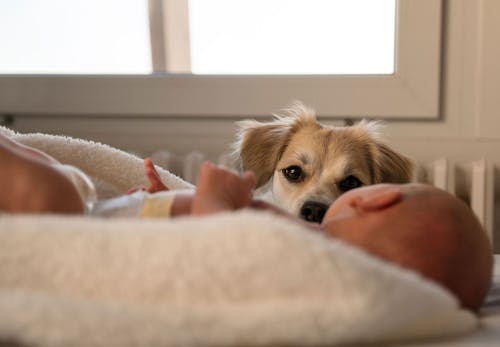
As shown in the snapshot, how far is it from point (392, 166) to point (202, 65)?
734 millimetres

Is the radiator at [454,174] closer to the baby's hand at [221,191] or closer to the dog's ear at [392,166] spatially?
the dog's ear at [392,166]

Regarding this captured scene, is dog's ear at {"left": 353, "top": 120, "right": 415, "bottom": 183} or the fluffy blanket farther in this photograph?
dog's ear at {"left": 353, "top": 120, "right": 415, "bottom": 183}

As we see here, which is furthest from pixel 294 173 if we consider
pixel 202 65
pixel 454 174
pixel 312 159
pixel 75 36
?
pixel 75 36

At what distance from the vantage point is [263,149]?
1.53 meters

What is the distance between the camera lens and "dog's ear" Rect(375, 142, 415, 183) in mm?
1474

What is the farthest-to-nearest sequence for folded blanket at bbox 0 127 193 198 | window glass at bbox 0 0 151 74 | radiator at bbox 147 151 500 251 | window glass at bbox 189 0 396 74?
1. window glass at bbox 0 0 151 74
2. window glass at bbox 189 0 396 74
3. radiator at bbox 147 151 500 251
4. folded blanket at bbox 0 127 193 198

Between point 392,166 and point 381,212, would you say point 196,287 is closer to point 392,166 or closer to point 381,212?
point 381,212

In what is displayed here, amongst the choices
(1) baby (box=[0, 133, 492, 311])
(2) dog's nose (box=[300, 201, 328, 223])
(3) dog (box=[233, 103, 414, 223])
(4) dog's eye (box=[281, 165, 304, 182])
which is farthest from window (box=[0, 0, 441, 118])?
(1) baby (box=[0, 133, 492, 311])

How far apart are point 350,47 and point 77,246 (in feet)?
4.82

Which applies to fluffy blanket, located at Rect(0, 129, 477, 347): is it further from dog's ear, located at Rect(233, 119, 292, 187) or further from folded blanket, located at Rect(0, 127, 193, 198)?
dog's ear, located at Rect(233, 119, 292, 187)

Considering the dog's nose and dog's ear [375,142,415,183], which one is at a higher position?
dog's ear [375,142,415,183]

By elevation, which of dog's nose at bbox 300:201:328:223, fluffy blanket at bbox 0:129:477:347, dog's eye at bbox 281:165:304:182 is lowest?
dog's nose at bbox 300:201:328:223

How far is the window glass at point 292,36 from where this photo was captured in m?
1.87

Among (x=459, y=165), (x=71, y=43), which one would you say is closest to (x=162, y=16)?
(x=71, y=43)
